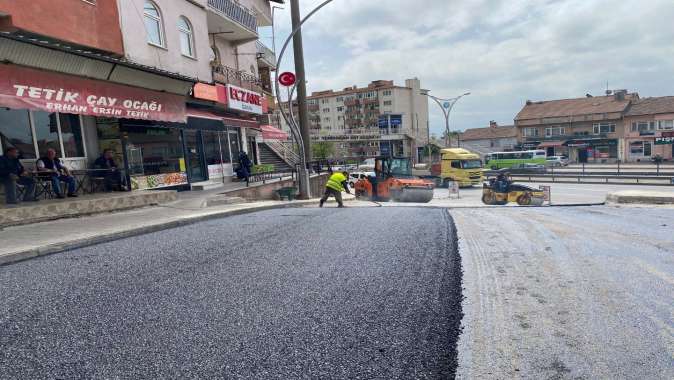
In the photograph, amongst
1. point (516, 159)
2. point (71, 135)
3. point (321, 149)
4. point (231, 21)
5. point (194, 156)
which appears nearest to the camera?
point (71, 135)

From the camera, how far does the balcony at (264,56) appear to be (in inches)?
1033

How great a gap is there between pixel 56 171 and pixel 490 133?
78106 millimetres

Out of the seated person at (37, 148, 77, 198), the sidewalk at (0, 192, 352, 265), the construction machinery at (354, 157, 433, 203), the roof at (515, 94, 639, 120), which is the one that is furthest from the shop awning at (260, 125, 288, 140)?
the roof at (515, 94, 639, 120)

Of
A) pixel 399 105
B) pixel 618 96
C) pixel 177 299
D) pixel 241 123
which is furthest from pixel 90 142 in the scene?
pixel 399 105

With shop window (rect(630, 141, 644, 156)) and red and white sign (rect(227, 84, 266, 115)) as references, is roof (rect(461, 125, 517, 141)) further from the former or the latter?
red and white sign (rect(227, 84, 266, 115))

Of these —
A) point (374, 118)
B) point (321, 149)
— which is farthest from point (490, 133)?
point (321, 149)

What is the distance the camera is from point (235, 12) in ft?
63.4

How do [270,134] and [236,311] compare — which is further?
[270,134]

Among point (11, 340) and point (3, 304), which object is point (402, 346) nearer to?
point (11, 340)

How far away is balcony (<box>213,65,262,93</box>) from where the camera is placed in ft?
59.4

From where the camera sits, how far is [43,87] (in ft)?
30.3

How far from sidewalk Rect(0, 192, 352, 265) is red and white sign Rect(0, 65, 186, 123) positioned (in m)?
2.78

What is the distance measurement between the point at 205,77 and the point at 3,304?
535 inches

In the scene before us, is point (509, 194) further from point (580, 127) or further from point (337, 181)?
point (580, 127)
